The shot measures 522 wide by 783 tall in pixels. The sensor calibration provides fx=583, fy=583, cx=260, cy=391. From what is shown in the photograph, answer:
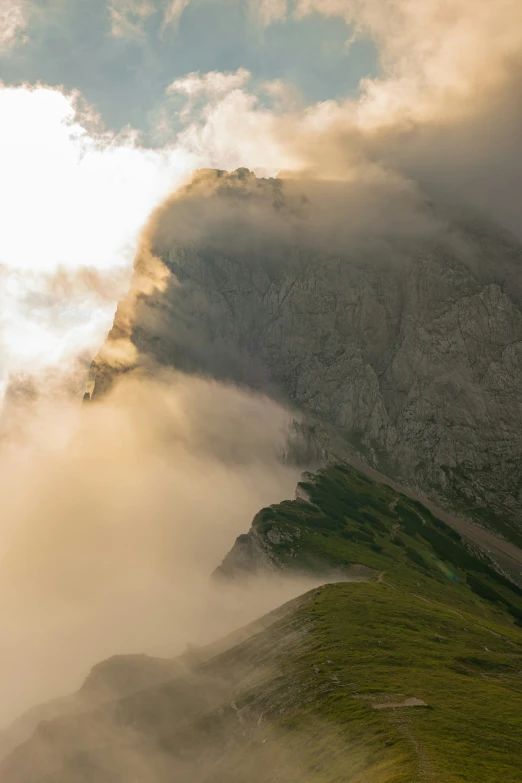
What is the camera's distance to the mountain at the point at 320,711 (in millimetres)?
66062

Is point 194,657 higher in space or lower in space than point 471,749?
higher

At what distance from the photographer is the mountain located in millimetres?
66062

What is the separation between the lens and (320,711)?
80.1 metres

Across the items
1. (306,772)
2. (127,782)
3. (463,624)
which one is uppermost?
(127,782)

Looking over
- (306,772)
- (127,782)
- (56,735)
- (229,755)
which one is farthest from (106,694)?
(306,772)

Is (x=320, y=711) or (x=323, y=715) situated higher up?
(x=320, y=711)

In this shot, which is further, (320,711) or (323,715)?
(320,711)

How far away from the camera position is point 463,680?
92250 millimetres

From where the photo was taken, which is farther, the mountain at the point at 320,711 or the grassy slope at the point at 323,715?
the mountain at the point at 320,711

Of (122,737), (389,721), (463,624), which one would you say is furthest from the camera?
(463,624)

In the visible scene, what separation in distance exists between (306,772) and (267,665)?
35.5 metres

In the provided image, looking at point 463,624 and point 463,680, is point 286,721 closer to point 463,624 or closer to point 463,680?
point 463,680

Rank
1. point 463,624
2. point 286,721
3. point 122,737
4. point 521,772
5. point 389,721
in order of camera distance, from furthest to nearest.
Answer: point 463,624 < point 122,737 < point 286,721 < point 389,721 < point 521,772

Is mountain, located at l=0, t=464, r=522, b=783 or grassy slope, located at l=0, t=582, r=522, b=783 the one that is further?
mountain, located at l=0, t=464, r=522, b=783
